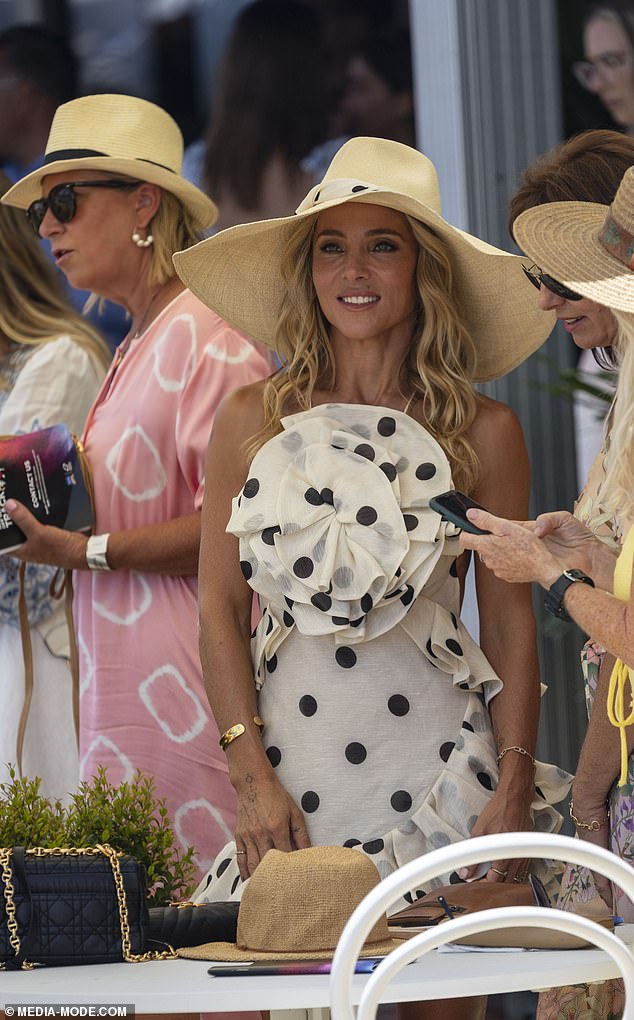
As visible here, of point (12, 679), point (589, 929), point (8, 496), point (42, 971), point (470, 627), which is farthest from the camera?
point (470, 627)

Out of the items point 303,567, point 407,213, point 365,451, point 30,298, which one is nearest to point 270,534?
point 303,567

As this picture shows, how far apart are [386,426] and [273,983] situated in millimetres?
1309

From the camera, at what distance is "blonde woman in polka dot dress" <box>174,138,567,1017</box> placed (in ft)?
9.05

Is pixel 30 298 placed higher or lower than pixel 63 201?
lower

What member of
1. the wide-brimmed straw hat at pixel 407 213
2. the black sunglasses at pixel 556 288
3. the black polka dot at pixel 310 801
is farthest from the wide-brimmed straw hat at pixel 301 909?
the wide-brimmed straw hat at pixel 407 213

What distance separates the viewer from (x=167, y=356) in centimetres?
356

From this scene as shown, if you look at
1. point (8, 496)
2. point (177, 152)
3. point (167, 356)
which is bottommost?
point (8, 496)

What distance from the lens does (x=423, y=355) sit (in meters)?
3.05

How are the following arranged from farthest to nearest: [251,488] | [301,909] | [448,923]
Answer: [251,488]
[301,909]
[448,923]

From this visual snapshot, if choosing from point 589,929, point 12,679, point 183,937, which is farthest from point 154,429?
point 589,929

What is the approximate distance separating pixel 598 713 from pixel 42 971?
1.11 metres

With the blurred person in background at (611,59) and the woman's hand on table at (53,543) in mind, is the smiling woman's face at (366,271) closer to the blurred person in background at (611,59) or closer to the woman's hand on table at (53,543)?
the woman's hand on table at (53,543)

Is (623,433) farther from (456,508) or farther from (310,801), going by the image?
(310,801)

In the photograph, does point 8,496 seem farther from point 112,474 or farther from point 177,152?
point 177,152
